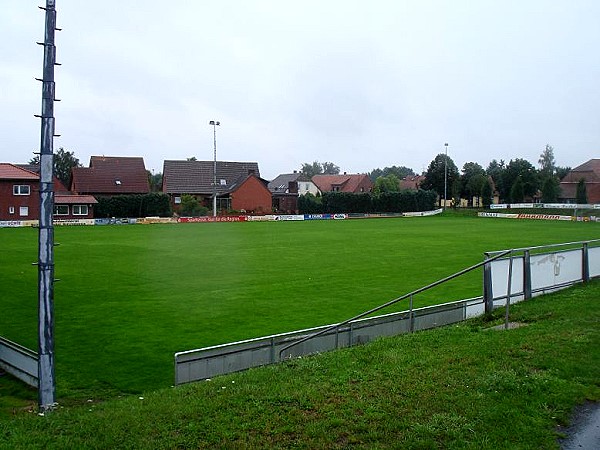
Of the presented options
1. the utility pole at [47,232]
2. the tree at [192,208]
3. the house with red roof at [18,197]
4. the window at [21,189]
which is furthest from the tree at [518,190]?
the utility pole at [47,232]

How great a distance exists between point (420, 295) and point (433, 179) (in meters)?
90.5

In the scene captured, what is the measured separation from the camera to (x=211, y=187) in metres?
89.3

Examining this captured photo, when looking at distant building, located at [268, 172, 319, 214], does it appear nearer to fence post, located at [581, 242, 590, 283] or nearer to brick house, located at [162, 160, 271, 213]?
brick house, located at [162, 160, 271, 213]

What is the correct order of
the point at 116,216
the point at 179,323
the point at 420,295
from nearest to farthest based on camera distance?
the point at 179,323 → the point at 420,295 → the point at 116,216

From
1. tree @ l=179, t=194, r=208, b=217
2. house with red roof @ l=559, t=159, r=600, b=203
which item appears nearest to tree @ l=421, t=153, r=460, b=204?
house with red roof @ l=559, t=159, r=600, b=203

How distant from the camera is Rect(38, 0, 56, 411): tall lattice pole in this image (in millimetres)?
8352

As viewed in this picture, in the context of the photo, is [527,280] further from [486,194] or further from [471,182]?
[471,182]

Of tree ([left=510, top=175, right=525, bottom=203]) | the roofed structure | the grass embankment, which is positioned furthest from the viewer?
tree ([left=510, top=175, right=525, bottom=203])

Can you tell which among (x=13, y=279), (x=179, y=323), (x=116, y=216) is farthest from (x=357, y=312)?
(x=116, y=216)

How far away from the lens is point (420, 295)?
65.8 ft

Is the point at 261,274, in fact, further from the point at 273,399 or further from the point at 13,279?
the point at 273,399

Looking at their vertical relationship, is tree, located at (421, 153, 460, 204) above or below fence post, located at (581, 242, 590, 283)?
above

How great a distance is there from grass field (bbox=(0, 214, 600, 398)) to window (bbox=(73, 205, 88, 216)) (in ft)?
93.2

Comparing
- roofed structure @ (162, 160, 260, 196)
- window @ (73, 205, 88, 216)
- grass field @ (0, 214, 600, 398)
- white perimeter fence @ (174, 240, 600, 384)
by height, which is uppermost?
roofed structure @ (162, 160, 260, 196)
